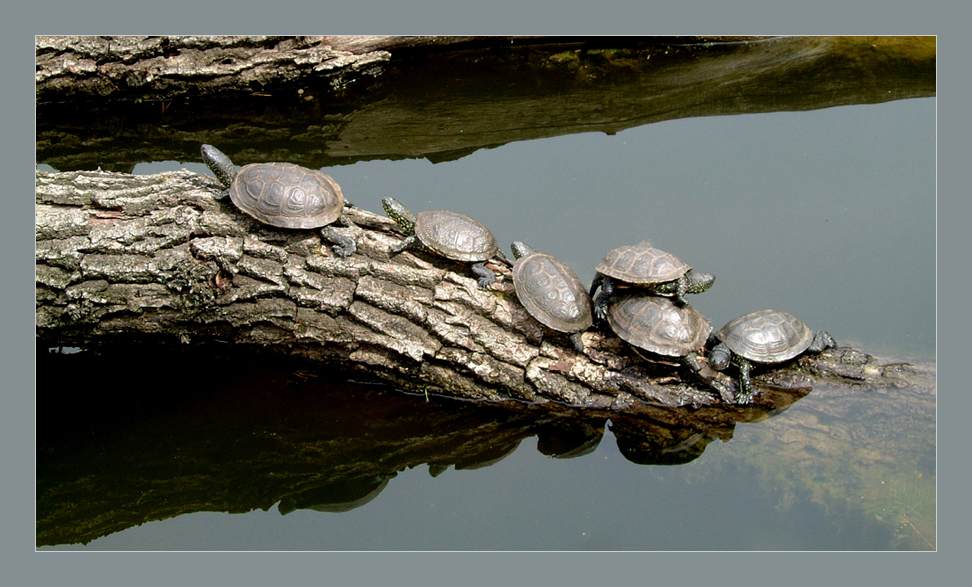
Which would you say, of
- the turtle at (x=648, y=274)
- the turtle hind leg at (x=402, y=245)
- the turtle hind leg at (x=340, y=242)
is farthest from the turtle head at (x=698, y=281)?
the turtle hind leg at (x=340, y=242)

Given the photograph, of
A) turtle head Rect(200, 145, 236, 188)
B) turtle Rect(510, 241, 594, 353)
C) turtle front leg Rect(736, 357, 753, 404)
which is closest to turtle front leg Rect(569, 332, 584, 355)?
turtle Rect(510, 241, 594, 353)

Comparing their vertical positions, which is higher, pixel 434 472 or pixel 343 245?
pixel 343 245

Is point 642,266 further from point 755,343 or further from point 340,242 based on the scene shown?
point 340,242

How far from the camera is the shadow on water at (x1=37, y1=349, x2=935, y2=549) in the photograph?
3916 millimetres

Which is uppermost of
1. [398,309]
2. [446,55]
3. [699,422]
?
[446,55]

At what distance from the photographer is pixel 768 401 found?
422cm

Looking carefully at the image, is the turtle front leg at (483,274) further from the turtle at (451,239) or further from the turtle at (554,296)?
the turtle at (554,296)

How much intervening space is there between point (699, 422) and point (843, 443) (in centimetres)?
85

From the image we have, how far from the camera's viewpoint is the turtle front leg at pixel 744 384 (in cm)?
412

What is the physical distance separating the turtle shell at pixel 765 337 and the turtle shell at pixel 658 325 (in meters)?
0.17

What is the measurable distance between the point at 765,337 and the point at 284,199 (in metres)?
3.14

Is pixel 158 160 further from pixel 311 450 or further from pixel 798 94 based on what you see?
pixel 798 94

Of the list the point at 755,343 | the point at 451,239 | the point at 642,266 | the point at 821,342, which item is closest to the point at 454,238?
the point at 451,239
